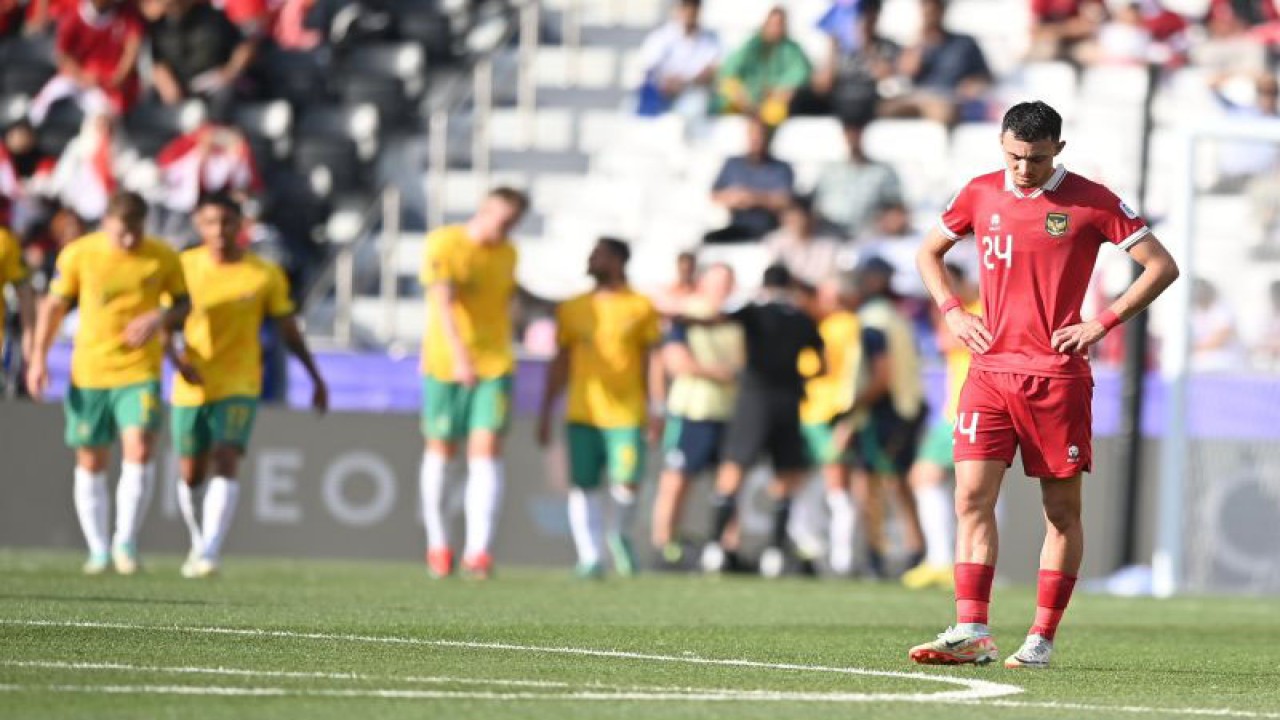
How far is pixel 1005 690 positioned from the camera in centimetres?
868

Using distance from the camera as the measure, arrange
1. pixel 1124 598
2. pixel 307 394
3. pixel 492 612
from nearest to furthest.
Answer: pixel 492 612, pixel 1124 598, pixel 307 394

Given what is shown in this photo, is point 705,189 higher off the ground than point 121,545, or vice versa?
point 705,189

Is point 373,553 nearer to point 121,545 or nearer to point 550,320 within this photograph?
point 550,320

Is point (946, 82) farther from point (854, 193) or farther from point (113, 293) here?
point (113, 293)

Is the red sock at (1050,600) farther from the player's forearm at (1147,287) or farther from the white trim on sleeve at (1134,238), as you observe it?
the white trim on sleeve at (1134,238)

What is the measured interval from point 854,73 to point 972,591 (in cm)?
1366

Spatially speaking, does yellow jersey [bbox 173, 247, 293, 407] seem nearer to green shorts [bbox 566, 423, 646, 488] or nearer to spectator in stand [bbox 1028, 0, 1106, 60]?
green shorts [bbox 566, 423, 646, 488]

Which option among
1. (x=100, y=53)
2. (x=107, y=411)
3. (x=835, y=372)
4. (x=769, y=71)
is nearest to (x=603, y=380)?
(x=835, y=372)

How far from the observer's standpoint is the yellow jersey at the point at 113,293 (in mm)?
15148

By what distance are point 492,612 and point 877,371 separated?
25.1ft

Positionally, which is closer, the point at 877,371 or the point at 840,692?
the point at 840,692

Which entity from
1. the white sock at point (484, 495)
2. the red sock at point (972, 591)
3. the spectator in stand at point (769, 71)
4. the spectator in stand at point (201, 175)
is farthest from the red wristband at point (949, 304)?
the spectator in stand at point (201, 175)

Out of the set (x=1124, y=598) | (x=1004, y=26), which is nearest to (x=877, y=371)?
(x=1124, y=598)

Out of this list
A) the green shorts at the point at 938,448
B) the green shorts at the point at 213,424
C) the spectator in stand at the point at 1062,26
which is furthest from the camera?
the spectator in stand at the point at 1062,26
